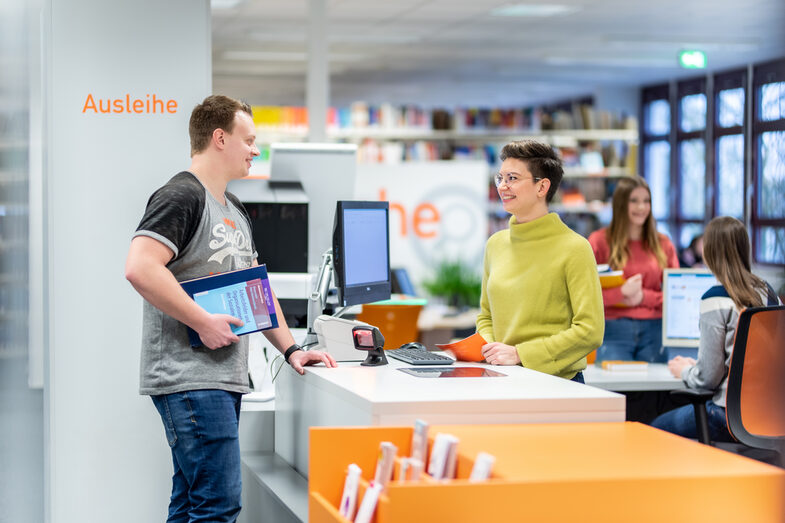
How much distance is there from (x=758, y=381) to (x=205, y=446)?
1.98 meters

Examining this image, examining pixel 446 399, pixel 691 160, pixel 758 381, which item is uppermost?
pixel 691 160

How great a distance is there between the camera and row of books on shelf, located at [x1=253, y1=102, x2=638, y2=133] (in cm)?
988

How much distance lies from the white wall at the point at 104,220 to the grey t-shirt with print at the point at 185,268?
31.8 inches

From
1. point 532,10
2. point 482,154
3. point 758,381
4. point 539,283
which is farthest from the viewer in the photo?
point 482,154

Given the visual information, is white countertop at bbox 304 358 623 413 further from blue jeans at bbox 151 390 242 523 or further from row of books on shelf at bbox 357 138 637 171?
row of books on shelf at bbox 357 138 637 171

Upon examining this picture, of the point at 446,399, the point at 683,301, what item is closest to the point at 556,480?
the point at 446,399

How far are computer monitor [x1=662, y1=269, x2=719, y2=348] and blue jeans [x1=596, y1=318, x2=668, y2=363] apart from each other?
0.68 ft

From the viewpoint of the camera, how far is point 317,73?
670 centimetres

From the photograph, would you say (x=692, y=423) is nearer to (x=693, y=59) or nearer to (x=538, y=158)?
(x=538, y=158)

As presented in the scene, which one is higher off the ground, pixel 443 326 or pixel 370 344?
pixel 370 344

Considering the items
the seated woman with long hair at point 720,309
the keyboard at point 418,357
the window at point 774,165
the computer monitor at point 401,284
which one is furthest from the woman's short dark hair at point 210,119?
the computer monitor at point 401,284

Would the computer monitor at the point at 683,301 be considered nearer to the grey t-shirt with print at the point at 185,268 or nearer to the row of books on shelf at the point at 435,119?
the grey t-shirt with print at the point at 185,268

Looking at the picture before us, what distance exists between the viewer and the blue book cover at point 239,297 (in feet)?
7.53

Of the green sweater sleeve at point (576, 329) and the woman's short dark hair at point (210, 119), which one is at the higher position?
the woman's short dark hair at point (210, 119)
